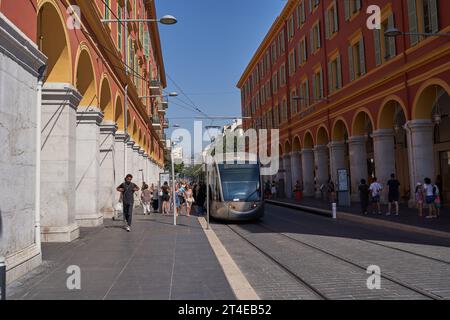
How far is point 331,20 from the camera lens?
30.3 meters

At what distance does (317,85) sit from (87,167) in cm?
2292

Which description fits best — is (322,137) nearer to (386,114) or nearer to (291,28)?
(386,114)

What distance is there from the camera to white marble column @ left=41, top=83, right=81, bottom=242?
11117 millimetres

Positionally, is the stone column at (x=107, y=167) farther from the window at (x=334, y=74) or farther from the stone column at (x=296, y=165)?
the stone column at (x=296, y=165)

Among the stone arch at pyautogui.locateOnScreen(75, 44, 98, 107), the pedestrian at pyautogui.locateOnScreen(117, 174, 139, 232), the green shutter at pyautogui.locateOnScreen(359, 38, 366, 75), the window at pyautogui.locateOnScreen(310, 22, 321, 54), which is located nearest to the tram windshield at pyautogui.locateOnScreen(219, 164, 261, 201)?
the pedestrian at pyautogui.locateOnScreen(117, 174, 139, 232)

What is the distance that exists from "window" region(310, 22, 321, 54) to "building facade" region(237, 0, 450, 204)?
0.26 feet

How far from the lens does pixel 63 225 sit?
440 inches

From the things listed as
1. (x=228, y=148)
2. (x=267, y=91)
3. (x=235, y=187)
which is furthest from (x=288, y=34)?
(x=228, y=148)

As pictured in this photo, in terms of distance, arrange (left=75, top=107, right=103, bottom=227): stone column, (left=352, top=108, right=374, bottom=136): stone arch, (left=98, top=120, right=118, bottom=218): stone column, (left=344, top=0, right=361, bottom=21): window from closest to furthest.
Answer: (left=75, top=107, right=103, bottom=227): stone column → (left=98, top=120, right=118, bottom=218): stone column → (left=344, top=0, right=361, bottom=21): window → (left=352, top=108, right=374, bottom=136): stone arch

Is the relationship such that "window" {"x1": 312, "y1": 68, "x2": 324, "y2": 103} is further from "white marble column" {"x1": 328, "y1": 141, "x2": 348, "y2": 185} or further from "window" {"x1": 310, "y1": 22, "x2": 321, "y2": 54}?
"white marble column" {"x1": 328, "y1": 141, "x2": 348, "y2": 185}

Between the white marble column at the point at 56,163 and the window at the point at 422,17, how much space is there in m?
15.3

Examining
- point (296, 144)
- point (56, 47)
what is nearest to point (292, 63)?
point (296, 144)

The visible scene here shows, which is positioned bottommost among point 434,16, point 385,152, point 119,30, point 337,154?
point 385,152
